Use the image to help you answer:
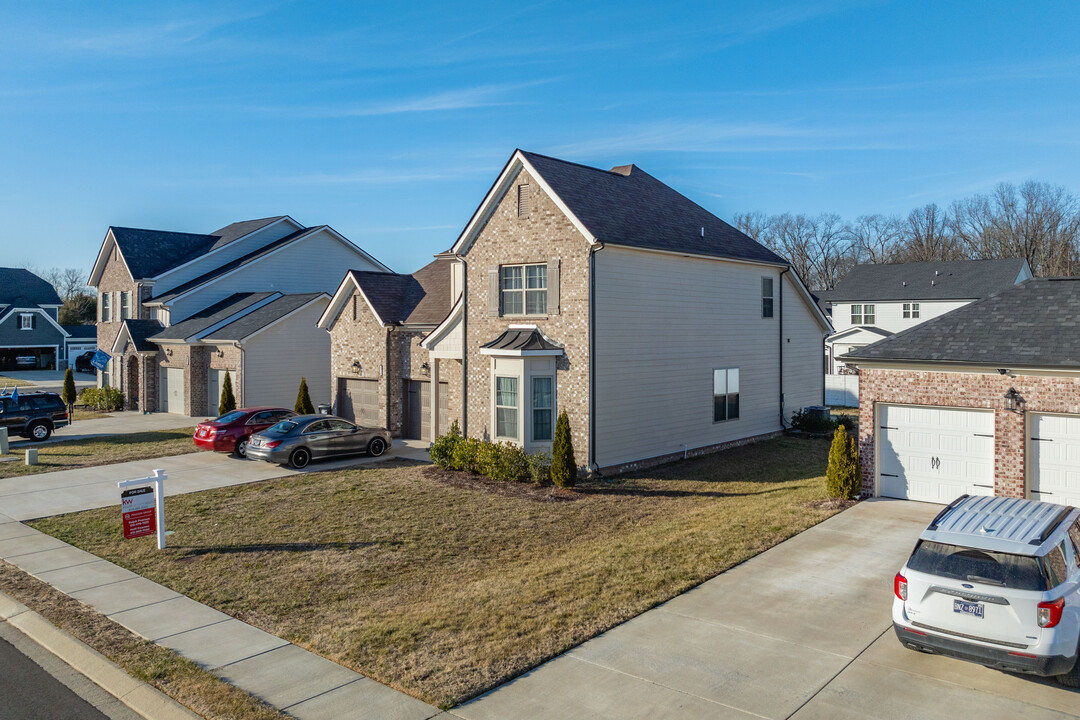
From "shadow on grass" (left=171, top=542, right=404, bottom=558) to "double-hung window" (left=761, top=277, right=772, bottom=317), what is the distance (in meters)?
16.4

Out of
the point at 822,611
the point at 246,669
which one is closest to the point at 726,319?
the point at 822,611

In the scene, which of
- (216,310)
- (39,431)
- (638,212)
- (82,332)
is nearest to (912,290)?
(638,212)

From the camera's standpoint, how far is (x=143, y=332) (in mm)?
35375

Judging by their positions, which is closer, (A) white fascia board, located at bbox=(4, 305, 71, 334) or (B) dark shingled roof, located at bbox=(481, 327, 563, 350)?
(B) dark shingled roof, located at bbox=(481, 327, 563, 350)

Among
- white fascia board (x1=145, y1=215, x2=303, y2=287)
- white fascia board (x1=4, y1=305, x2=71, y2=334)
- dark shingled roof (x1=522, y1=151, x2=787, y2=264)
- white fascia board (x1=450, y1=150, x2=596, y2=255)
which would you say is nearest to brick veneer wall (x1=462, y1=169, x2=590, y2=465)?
white fascia board (x1=450, y1=150, x2=596, y2=255)

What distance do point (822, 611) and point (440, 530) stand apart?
23.5 ft

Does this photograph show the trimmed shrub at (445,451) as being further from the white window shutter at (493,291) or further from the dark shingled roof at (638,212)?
the dark shingled roof at (638,212)

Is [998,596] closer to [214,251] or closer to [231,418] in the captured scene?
[231,418]

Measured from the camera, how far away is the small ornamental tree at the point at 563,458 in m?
17.7

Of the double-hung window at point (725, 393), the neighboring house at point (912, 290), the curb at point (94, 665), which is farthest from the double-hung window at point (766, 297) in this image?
the neighboring house at point (912, 290)

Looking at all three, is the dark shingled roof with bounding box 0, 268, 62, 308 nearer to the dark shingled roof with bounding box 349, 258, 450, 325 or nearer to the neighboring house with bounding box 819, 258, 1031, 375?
the dark shingled roof with bounding box 349, 258, 450, 325

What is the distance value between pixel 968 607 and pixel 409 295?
73.1ft

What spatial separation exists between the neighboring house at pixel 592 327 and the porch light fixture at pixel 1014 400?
28.1 feet

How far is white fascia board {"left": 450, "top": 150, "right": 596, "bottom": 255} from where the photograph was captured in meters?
18.7
